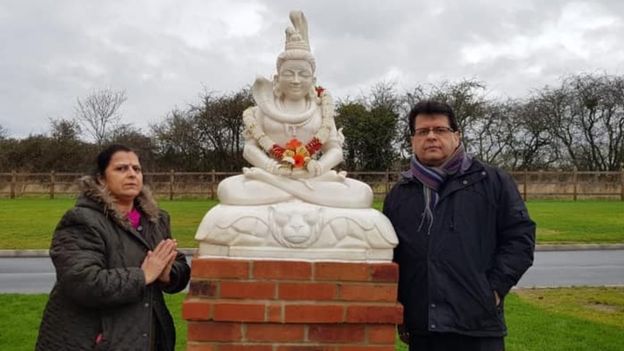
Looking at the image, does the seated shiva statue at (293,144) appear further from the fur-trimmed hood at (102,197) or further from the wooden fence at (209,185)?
the wooden fence at (209,185)

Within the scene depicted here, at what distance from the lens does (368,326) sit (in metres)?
2.82

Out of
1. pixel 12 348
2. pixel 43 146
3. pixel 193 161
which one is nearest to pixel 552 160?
pixel 193 161

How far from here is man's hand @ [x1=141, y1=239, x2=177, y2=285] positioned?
2.78 m

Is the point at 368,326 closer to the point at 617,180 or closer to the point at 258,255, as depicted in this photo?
the point at 258,255

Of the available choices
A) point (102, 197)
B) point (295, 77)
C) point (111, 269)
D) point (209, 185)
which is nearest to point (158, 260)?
point (111, 269)

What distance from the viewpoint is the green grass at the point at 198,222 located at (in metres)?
13.9

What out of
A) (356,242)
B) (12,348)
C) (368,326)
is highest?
(356,242)

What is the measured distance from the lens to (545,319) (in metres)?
6.70

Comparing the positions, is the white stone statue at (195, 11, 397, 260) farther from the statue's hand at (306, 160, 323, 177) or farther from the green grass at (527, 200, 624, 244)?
the green grass at (527, 200, 624, 244)

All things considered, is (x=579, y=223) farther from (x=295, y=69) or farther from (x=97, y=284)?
(x=97, y=284)

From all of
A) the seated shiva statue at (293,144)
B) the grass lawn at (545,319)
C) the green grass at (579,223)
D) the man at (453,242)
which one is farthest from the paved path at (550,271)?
the man at (453,242)

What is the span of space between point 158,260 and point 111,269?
0.69ft

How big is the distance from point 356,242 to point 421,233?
313 mm

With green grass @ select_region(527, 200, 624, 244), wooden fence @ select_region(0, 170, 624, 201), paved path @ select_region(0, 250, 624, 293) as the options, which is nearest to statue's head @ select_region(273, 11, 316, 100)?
paved path @ select_region(0, 250, 624, 293)
